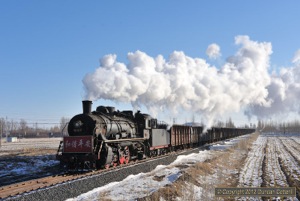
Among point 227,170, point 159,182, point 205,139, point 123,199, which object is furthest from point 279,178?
point 205,139

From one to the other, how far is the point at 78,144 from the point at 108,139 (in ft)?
7.60

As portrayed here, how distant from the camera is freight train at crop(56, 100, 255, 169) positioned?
50.7ft

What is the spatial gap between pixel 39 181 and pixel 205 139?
1220 inches


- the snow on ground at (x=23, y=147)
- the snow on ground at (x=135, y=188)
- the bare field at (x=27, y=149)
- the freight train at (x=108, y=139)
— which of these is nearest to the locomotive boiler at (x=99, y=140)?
the freight train at (x=108, y=139)

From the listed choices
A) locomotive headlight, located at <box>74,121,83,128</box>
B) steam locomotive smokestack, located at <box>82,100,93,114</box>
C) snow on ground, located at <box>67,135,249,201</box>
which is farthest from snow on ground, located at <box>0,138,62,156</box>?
snow on ground, located at <box>67,135,249,201</box>

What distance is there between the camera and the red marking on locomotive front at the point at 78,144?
1527cm

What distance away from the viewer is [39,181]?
12383 mm

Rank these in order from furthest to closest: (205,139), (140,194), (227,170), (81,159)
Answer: (205,139)
(227,170)
(81,159)
(140,194)

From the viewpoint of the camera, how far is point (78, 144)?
50.9 feet

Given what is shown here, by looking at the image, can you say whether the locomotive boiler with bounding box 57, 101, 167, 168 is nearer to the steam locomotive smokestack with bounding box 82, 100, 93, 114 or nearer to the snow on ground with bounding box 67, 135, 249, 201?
the steam locomotive smokestack with bounding box 82, 100, 93, 114

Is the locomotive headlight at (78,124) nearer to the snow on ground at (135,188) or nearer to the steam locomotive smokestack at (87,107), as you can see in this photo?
the steam locomotive smokestack at (87,107)

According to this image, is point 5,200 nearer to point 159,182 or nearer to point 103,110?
point 159,182

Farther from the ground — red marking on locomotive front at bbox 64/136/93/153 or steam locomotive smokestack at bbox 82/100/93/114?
steam locomotive smokestack at bbox 82/100/93/114

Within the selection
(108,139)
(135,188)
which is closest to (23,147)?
(108,139)
